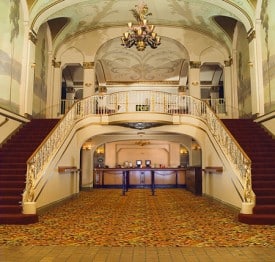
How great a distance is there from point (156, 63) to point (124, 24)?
15.6 ft

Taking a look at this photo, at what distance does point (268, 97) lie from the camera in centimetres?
1002

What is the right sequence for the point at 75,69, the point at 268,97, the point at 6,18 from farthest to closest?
the point at 75,69
the point at 268,97
the point at 6,18

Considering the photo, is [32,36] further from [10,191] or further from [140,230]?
[140,230]

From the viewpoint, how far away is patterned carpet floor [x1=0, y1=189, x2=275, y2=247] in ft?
15.7

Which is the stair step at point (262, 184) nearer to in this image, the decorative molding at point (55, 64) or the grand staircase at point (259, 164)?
the grand staircase at point (259, 164)

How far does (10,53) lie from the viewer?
381 inches

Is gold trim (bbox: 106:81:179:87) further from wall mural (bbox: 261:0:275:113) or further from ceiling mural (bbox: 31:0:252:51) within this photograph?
wall mural (bbox: 261:0:275:113)

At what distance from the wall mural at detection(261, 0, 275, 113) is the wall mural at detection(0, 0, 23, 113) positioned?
806cm

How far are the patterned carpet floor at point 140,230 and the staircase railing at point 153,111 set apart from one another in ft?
2.81

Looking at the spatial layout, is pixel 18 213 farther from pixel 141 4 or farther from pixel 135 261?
pixel 141 4

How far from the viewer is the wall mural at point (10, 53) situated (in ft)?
30.2

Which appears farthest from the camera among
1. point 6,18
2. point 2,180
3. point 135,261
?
point 6,18

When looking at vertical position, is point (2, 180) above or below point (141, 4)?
below

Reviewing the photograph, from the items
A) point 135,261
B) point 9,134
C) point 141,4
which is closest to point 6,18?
point 9,134
